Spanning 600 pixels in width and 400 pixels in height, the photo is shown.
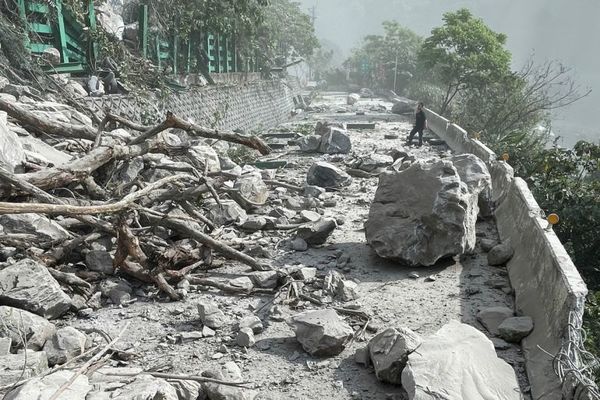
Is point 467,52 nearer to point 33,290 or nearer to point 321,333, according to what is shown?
point 321,333

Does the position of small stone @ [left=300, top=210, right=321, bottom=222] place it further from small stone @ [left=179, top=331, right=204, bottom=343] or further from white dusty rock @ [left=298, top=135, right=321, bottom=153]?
white dusty rock @ [left=298, top=135, right=321, bottom=153]

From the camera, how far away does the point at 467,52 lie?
809 inches

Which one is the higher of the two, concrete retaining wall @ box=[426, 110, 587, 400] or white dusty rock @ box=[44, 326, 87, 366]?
concrete retaining wall @ box=[426, 110, 587, 400]

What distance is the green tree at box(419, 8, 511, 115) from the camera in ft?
64.4

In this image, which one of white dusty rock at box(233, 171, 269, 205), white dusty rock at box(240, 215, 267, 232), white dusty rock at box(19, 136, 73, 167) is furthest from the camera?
white dusty rock at box(233, 171, 269, 205)

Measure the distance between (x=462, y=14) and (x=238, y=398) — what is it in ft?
72.5

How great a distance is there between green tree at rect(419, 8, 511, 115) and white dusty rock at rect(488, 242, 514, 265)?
53.4 ft

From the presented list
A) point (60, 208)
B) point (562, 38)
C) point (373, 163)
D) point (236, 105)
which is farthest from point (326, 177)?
point (562, 38)

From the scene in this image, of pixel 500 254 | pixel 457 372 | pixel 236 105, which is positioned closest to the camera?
pixel 457 372

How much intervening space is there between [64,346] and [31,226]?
1731mm

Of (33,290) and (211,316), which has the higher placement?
(33,290)

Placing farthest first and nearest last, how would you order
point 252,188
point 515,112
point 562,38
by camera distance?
1. point 562,38
2. point 515,112
3. point 252,188

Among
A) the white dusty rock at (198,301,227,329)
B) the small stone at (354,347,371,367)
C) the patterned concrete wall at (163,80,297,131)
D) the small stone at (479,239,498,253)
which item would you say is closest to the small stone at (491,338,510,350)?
the small stone at (354,347,371,367)

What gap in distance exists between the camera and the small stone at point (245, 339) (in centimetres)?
366
